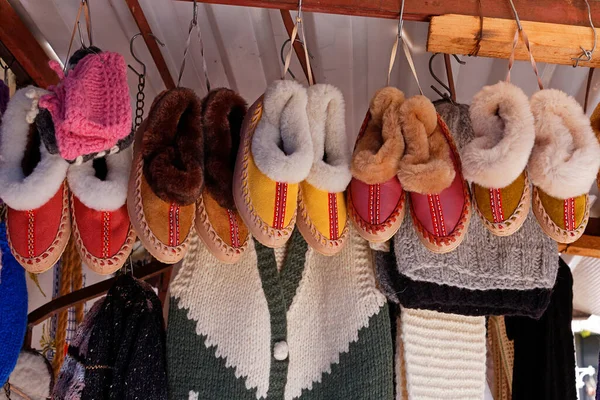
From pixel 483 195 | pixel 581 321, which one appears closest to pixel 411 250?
pixel 483 195

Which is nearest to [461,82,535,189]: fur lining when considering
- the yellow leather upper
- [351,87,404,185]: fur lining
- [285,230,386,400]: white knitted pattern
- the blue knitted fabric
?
[351,87,404,185]: fur lining

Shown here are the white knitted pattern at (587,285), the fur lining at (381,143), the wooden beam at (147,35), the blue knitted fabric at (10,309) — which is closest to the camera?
the fur lining at (381,143)

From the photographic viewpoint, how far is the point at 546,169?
32.1 inches

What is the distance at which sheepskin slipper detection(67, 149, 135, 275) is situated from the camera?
805mm

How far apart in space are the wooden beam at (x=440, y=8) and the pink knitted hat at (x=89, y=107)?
25cm

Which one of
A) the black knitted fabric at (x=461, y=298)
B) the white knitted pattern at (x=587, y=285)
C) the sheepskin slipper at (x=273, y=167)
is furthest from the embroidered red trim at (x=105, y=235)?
the white knitted pattern at (x=587, y=285)

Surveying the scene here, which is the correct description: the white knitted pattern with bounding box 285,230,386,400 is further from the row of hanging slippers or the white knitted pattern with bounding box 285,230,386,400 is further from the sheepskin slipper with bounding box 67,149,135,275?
the sheepskin slipper with bounding box 67,149,135,275

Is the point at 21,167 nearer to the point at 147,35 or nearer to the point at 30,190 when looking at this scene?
the point at 30,190

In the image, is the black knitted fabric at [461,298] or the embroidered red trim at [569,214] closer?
the embroidered red trim at [569,214]

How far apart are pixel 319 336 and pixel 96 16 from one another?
35.6 inches

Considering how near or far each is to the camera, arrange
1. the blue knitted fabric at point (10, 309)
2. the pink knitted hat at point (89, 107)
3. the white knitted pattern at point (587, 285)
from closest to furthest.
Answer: the pink knitted hat at point (89, 107) < the blue knitted fabric at point (10, 309) < the white knitted pattern at point (587, 285)

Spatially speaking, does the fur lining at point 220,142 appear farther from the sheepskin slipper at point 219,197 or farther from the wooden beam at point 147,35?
the wooden beam at point 147,35

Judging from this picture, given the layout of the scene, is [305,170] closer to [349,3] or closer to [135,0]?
[349,3]

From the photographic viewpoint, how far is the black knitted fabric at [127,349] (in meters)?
0.93
